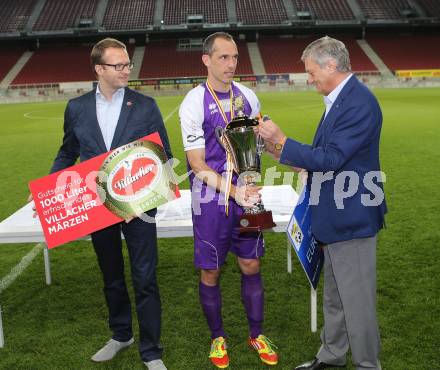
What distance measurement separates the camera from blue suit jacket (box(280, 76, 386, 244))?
2.45 meters

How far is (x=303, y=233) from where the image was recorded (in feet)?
10.0

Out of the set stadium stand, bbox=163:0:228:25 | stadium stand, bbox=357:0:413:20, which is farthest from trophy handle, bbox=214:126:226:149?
stadium stand, bbox=357:0:413:20

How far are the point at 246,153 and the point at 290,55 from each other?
43.1 m

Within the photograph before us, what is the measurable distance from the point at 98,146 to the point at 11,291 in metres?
2.34

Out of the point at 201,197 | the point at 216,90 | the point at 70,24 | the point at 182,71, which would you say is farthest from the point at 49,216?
the point at 70,24

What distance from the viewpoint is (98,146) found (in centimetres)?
303

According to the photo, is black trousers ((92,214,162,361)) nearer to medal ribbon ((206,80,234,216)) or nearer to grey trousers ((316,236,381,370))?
medal ribbon ((206,80,234,216))

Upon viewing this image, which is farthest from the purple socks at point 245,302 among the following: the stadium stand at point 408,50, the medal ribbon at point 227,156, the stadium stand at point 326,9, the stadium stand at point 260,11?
the stadium stand at point 326,9

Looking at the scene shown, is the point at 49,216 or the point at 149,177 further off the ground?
the point at 149,177

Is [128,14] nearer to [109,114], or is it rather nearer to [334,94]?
[109,114]

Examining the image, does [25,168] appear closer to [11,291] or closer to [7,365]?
[11,291]

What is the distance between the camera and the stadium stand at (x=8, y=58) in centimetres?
4269

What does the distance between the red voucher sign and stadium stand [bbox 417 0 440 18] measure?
47.9 metres

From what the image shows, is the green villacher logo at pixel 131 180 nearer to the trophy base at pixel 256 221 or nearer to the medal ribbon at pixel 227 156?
the medal ribbon at pixel 227 156
